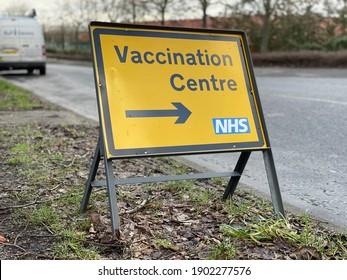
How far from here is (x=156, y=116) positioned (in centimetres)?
303

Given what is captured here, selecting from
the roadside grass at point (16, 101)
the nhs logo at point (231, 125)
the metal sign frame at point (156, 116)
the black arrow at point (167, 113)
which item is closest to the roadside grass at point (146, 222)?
the metal sign frame at point (156, 116)

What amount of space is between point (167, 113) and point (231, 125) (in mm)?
460

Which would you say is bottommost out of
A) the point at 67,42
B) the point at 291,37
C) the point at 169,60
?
the point at 67,42

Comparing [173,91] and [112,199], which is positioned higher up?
[173,91]

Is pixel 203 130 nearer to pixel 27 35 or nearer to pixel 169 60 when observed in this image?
pixel 169 60

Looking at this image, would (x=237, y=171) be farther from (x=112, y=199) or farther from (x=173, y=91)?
(x=112, y=199)

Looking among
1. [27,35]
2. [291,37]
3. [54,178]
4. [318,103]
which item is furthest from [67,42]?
[54,178]

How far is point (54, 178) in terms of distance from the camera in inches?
161

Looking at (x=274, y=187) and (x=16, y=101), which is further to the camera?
(x=16, y=101)

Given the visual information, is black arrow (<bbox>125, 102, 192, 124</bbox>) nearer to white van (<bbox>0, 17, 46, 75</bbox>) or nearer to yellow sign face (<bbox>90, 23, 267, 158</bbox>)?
yellow sign face (<bbox>90, 23, 267, 158</bbox>)

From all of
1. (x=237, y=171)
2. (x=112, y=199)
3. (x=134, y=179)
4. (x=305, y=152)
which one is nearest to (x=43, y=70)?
(x=305, y=152)

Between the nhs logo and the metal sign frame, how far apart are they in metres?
0.08

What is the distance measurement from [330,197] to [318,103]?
201 inches

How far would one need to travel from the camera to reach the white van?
1830 centimetres
